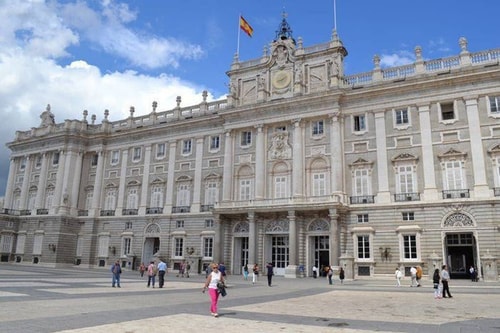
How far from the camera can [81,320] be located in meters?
10.5

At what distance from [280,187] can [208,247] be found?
919 cm

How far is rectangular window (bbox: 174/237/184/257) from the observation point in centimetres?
4292

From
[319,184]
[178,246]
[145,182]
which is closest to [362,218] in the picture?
[319,184]

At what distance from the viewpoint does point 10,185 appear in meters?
55.4

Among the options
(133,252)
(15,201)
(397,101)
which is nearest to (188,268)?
(133,252)

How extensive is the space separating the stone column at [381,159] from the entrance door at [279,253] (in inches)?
356

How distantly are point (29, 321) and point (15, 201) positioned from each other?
51.3 metres

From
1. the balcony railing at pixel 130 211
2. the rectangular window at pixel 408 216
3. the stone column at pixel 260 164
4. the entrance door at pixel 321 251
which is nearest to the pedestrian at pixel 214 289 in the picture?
the rectangular window at pixel 408 216

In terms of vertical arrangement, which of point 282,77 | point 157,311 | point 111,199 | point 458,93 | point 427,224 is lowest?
point 157,311

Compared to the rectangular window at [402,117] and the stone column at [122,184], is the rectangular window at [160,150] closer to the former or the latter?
the stone column at [122,184]

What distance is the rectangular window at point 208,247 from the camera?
4094cm

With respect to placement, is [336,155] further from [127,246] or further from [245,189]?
[127,246]

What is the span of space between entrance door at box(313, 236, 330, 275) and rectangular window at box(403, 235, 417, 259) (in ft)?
20.5

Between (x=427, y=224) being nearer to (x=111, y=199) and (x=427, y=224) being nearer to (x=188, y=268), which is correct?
(x=188, y=268)
